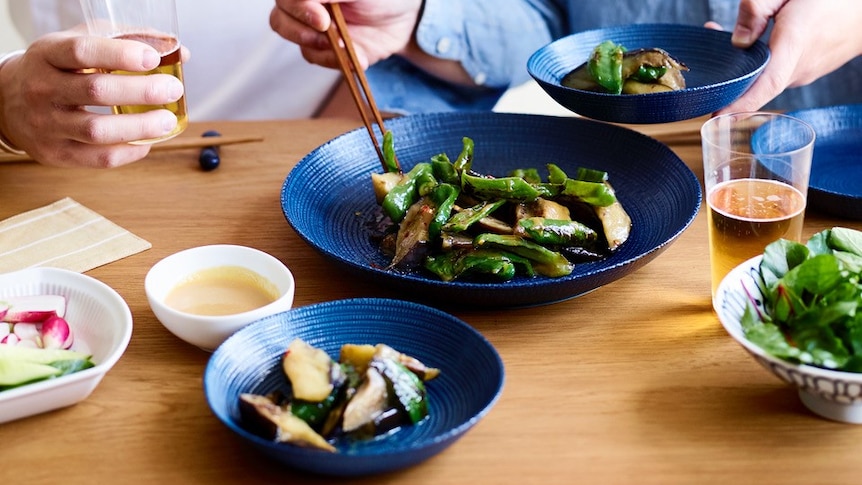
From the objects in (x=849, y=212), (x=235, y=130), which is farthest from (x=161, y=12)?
(x=849, y=212)

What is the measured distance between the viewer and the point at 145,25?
1567 millimetres

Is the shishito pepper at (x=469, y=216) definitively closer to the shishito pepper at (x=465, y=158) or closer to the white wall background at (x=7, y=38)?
the shishito pepper at (x=465, y=158)

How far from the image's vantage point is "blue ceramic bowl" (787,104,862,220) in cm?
163

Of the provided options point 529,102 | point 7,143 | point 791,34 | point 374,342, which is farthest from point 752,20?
point 529,102

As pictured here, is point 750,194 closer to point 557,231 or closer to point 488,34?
point 557,231

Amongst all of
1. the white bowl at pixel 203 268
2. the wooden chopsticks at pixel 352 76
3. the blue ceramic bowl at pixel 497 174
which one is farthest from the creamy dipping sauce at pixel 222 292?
the wooden chopsticks at pixel 352 76

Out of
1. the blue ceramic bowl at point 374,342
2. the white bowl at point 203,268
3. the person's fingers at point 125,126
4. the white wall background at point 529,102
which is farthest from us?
the white wall background at point 529,102

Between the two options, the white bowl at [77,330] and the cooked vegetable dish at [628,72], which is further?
the cooked vegetable dish at [628,72]

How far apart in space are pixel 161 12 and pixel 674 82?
3.07 feet

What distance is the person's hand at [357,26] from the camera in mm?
1962

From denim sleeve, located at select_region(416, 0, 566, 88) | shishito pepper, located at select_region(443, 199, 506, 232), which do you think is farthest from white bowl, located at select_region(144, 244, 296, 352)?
denim sleeve, located at select_region(416, 0, 566, 88)

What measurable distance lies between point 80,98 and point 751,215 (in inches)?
46.2

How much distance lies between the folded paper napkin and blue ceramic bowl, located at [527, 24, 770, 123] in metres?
0.84

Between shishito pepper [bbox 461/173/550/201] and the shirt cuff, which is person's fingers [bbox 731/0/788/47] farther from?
the shirt cuff
